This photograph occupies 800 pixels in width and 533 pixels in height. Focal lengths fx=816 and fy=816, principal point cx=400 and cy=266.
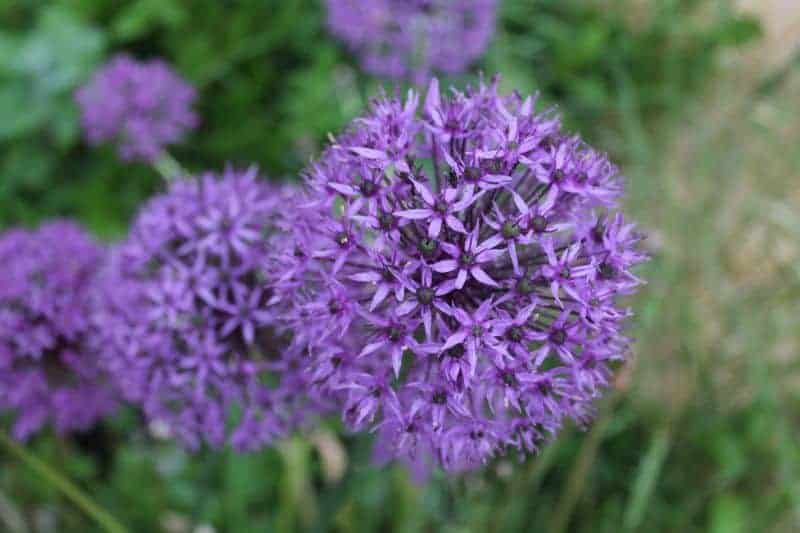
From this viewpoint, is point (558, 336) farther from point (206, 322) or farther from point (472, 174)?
point (206, 322)

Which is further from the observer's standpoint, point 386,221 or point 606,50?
point 606,50

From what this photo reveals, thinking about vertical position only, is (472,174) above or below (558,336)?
above

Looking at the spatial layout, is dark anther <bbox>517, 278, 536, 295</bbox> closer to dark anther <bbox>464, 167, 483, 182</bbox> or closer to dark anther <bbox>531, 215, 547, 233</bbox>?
dark anther <bbox>531, 215, 547, 233</bbox>

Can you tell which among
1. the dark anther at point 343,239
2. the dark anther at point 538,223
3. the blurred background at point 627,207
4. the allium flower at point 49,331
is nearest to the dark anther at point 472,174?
the dark anther at point 538,223

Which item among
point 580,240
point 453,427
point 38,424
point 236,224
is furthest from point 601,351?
point 38,424

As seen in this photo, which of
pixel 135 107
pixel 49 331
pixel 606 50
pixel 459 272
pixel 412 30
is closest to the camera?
pixel 459 272

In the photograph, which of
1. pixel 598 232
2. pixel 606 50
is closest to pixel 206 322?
pixel 598 232

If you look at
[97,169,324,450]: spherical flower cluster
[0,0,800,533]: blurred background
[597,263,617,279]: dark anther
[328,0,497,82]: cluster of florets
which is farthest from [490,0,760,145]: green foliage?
[597,263,617,279]: dark anther

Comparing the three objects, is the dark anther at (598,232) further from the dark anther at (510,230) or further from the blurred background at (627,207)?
the blurred background at (627,207)
